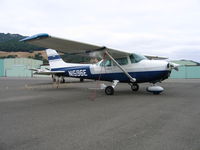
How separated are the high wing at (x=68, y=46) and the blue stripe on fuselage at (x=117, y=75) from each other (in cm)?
118

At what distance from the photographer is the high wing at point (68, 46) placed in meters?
7.54

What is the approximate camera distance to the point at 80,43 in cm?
922

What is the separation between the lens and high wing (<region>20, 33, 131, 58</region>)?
24.7ft

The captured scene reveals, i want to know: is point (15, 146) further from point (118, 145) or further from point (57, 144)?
point (118, 145)

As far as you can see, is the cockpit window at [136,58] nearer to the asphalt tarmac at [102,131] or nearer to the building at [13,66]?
the asphalt tarmac at [102,131]

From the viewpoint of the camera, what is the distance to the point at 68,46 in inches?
374

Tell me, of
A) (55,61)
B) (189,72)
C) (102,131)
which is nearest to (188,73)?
(189,72)

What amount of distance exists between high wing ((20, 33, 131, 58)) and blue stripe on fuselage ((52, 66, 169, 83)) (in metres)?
1.18

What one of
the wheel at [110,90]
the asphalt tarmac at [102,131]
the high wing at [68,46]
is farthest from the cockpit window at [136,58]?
the asphalt tarmac at [102,131]

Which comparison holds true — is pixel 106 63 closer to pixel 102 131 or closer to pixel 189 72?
pixel 102 131

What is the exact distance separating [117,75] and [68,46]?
3.22 meters

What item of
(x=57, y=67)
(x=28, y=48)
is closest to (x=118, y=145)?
(x=57, y=67)

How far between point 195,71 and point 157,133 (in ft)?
108

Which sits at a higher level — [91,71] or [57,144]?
[91,71]
